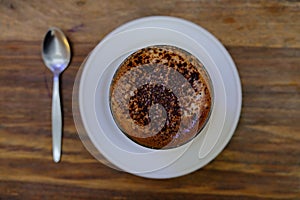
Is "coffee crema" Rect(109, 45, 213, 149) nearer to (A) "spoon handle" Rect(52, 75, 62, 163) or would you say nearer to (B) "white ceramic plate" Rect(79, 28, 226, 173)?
(B) "white ceramic plate" Rect(79, 28, 226, 173)

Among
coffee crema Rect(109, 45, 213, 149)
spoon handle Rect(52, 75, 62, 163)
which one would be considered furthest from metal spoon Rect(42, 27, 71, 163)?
coffee crema Rect(109, 45, 213, 149)

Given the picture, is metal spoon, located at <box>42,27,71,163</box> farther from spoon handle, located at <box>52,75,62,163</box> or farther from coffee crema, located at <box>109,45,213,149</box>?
coffee crema, located at <box>109,45,213,149</box>

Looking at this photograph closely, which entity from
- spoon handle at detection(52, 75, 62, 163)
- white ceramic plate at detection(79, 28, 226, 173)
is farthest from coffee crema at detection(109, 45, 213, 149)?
spoon handle at detection(52, 75, 62, 163)

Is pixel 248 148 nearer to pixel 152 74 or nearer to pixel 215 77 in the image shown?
pixel 215 77

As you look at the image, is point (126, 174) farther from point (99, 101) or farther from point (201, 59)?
point (201, 59)

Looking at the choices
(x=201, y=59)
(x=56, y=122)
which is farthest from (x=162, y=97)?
(x=56, y=122)

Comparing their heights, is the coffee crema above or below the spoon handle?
above

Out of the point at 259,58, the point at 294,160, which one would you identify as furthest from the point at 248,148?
the point at 259,58
